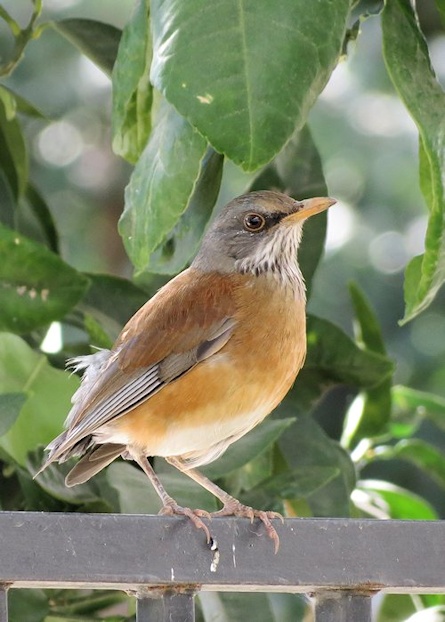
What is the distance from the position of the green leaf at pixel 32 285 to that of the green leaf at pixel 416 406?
47.7 inches

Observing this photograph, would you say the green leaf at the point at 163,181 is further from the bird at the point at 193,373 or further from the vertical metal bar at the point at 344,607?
the vertical metal bar at the point at 344,607

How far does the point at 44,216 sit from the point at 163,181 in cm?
111

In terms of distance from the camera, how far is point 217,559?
2029 millimetres

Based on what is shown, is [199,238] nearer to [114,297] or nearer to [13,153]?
[114,297]

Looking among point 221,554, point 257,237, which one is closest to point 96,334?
point 257,237

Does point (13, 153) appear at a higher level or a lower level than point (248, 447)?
higher

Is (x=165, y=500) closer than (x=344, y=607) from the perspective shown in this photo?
No

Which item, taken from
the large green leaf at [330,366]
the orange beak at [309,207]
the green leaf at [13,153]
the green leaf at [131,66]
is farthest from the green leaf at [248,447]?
the green leaf at [13,153]

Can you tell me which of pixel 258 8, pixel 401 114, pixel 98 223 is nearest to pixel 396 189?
pixel 401 114

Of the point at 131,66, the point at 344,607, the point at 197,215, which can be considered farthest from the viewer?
the point at 197,215

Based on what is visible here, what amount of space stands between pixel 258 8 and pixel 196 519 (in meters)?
0.95

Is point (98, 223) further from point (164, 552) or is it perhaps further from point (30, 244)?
point (164, 552)

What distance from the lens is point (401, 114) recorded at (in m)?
7.71

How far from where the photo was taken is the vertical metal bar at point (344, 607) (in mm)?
2105
